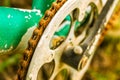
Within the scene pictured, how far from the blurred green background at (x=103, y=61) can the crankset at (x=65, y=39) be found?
63cm

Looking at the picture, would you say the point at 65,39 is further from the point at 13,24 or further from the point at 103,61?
the point at 103,61

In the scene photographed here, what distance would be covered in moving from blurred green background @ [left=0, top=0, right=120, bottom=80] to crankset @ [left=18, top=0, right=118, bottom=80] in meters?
0.63

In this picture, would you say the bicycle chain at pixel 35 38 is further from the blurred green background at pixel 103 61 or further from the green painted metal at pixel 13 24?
the blurred green background at pixel 103 61

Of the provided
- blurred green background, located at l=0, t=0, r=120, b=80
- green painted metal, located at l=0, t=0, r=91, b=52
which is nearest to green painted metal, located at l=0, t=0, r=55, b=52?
green painted metal, located at l=0, t=0, r=91, b=52

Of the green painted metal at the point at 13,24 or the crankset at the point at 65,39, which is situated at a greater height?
the green painted metal at the point at 13,24

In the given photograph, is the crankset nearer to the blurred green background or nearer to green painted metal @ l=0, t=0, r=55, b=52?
green painted metal @ l=0, t=0, r=55, b=52

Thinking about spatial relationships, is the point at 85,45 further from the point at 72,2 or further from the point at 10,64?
the point at 10,64

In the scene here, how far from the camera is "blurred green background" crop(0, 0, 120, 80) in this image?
4.89ft

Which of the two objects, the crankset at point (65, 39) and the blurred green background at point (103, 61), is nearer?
the crankset at point (65, 39)

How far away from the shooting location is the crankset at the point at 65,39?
2.05 feet

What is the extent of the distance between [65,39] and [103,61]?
95 cm

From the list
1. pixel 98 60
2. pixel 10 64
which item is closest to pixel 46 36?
pixel 10 64

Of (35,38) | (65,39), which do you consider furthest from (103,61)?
(35,38)

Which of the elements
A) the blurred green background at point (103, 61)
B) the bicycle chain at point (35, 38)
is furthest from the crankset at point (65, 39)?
the blurred green background at point (103, 61)
